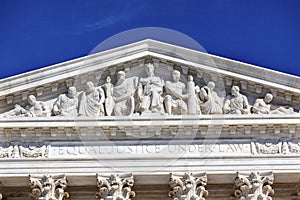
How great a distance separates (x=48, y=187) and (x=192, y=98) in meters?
5.21

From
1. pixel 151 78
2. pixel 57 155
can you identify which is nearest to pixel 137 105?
pixel 151 78

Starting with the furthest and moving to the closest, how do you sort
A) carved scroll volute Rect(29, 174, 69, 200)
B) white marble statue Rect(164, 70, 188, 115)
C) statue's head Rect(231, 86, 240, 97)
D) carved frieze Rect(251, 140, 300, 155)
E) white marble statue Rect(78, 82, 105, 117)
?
statue's head Rect(231, 86, 240, 97)
white marble statue Rect(164, 70, 188, 115)
white marble statue Rect(78, 82, 105, 117)
carved frieze Rect(251, 140, 300, 155)
carved scroll volute Rect(29, 174, 69, 200)

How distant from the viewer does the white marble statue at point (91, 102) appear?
29.9m

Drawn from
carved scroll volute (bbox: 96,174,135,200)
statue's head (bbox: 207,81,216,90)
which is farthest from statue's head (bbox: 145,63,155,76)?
carved scroll volute (bbox: 96,174,135,200)

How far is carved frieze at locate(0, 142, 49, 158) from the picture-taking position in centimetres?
2952

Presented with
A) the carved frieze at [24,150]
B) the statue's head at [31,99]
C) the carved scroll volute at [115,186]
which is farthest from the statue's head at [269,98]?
the statue's head at [31,99]

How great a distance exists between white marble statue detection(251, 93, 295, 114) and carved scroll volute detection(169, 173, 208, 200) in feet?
8.82

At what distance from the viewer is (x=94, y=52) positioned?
30.9 metres

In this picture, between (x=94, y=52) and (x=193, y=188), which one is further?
(x=94, y=52)

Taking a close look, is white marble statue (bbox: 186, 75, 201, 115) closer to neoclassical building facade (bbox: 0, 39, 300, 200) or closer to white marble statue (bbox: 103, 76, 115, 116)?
neoclassical building facade (bbox: 0, 39, 300, 200)

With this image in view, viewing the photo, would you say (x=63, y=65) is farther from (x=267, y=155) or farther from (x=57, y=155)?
(x=267, y=155)

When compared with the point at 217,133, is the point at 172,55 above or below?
above

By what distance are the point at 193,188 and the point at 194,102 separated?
2776 millimetres

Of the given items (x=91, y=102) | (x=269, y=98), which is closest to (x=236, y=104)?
(x=269, y=98)
